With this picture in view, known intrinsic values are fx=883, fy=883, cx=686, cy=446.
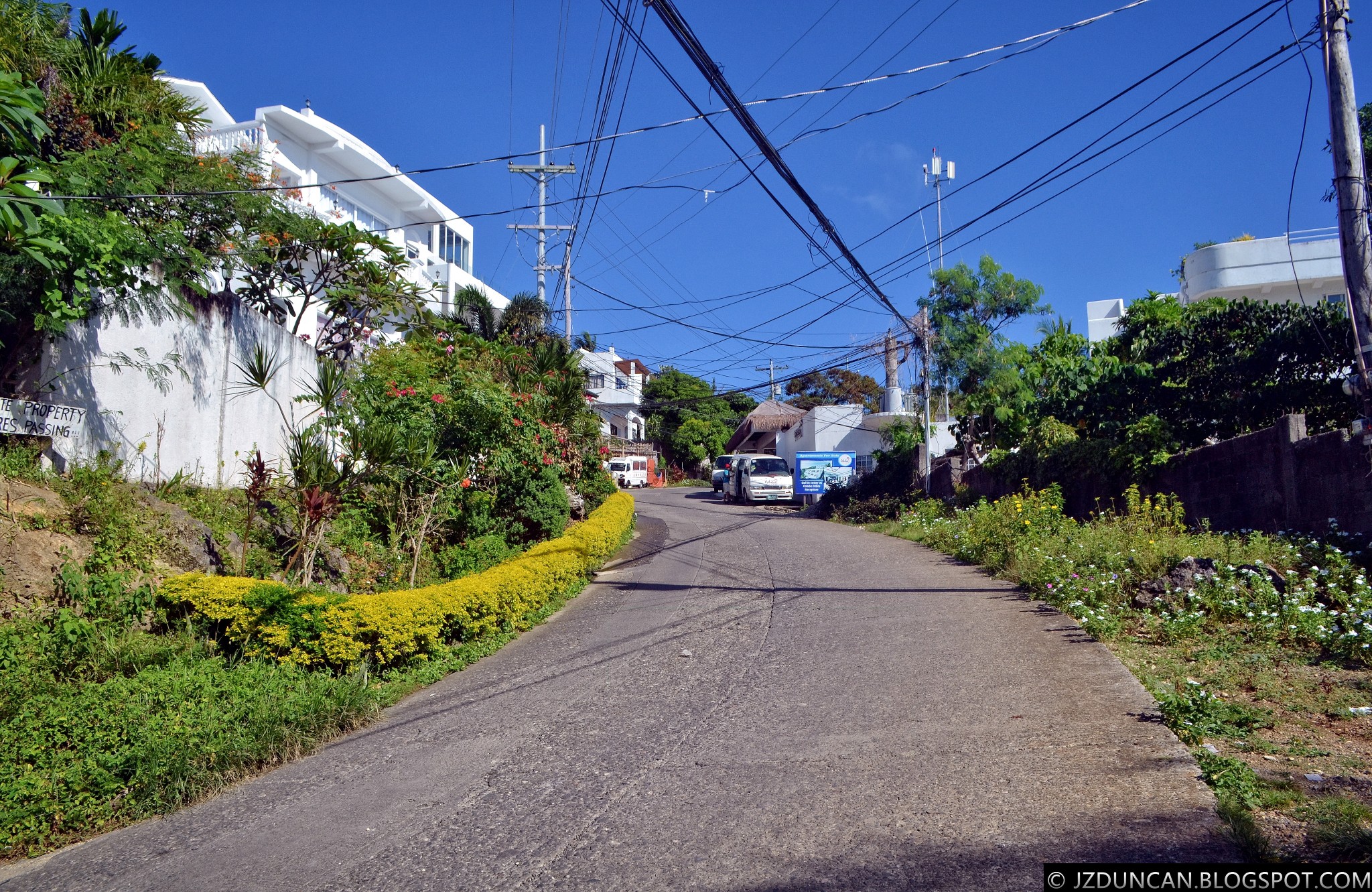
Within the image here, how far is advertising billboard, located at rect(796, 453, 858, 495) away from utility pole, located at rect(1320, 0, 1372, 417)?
25.2 metres

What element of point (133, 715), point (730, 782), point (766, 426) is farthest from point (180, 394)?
point (766, 426)

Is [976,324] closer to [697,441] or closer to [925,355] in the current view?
[925,355]

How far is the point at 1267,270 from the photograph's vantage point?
934 inches

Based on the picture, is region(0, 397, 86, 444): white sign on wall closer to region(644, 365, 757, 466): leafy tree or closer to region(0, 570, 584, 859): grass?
region(0, 570, 584, 859): grass

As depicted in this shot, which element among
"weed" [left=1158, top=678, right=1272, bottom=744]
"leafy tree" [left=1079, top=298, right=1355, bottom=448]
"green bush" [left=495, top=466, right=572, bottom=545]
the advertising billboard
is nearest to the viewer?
"weed" [left=1158, top=678, right=1272, bottom=744]

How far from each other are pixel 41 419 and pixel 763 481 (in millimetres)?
26935

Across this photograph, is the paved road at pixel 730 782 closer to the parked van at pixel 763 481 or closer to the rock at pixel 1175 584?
the rock at pixel 1175 584

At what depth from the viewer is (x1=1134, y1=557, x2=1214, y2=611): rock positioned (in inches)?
345

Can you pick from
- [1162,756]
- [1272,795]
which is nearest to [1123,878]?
[1272,795]

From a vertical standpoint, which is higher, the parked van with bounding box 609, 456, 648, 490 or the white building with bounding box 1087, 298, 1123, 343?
the white building with bounding box 1087, 298, 1123, 343

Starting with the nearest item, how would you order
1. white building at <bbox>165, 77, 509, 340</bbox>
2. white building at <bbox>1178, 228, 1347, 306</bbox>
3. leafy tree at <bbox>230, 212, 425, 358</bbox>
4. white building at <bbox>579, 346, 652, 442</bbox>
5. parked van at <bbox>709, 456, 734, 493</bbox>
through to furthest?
leafy tree at <bbox>230, 212, 425, 358</bbox> → white building at <bbox>1178, 228, 1347, 306</bbox> → white building at <bbox>165, 77, 509, 340</bbox> → parked van at <bbox>709, 456, 734, 493</bbox> → white building at <bbox>579, 346, 652, 442</bbox>

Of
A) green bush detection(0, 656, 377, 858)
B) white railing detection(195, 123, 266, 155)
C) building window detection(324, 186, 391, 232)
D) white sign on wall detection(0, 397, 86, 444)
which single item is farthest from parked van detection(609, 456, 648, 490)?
green bush detection(0, 656, 377, 858)

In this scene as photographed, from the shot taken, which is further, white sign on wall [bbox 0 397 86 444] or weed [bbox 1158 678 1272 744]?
white sign on wall [bbox 0 397 86 444]

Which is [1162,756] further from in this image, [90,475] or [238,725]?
[90,475]
